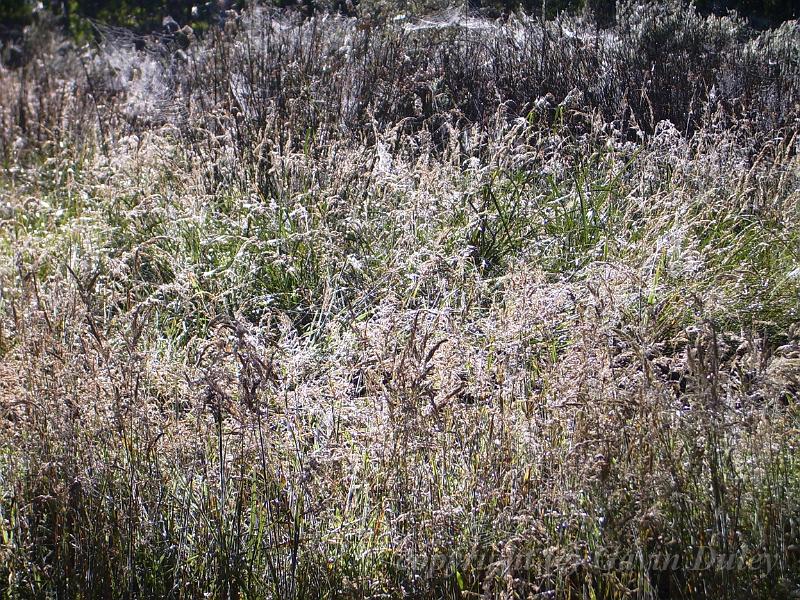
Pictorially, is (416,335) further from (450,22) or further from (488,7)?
(488,7)

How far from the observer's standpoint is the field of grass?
7.13 ft

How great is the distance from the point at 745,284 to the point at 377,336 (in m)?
1.67

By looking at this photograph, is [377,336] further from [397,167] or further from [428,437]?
[397,167]

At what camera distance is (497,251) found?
162 inches

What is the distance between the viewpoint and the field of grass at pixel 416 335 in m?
2.17

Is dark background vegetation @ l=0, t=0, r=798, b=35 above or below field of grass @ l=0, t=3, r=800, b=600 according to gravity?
above

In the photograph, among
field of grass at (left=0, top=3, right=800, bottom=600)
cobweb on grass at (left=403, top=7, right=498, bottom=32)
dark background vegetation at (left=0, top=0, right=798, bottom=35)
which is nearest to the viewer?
field of grass at (left=0, top=3, right=800, bottom=600)

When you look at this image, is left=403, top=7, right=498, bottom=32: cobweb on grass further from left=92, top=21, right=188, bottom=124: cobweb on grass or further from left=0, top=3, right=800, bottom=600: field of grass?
left=92, top=21, right=188, bottom=124: cobweb on grass

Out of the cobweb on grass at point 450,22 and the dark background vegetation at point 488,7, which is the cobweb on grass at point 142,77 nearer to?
the dark background vegetation at point 488,7

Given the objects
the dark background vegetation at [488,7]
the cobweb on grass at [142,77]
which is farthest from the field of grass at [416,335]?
the dark background vegetation at [488,7]

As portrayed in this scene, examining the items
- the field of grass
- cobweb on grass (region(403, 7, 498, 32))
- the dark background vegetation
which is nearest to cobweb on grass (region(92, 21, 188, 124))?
the field of grass

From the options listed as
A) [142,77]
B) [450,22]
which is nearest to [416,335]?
[450,22]

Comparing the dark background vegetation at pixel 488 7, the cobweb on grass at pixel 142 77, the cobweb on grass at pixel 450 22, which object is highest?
the dark background vegetation at pixel 488 7

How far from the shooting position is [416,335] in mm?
2996
